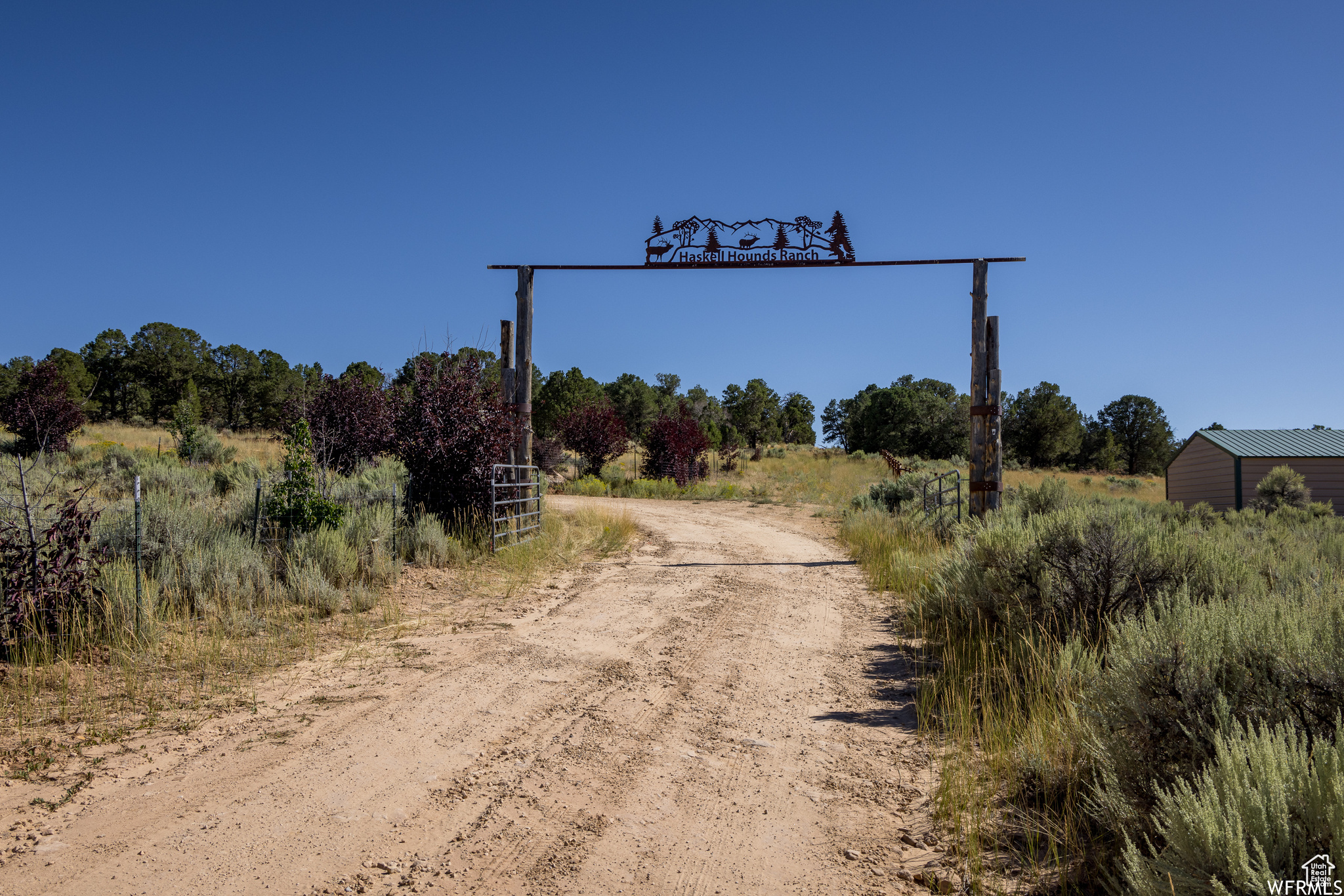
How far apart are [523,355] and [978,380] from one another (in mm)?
7566

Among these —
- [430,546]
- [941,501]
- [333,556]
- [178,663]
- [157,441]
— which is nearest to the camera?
[178,663]

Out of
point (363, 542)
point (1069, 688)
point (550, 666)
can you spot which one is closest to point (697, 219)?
point (363, 542)

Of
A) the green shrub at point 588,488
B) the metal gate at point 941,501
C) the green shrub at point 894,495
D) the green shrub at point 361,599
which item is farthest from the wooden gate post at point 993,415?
the green shrub at point 588,488

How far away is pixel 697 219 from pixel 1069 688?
8.75 meters

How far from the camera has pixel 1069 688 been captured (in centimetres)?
456

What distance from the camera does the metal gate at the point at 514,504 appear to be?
439 inches

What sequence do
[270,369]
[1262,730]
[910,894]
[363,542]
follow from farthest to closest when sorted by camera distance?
1. [270,369]
2. [363,542]
3. [910,894]
4. [1262,730]

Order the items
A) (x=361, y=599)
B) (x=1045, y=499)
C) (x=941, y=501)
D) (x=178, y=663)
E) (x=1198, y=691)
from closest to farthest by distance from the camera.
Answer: (x=1198, y=691), (x=178, y=663), (x=361, y=599), (x=1045, y=499), (x=941, y=501)

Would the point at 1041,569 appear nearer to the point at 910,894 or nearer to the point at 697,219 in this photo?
the point at 910,894

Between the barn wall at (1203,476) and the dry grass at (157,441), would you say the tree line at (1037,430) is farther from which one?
the dry grass at (157,441)

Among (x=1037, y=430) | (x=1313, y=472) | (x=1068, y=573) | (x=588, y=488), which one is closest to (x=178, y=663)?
(x=1068, y=573)

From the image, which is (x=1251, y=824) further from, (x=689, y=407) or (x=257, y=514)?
(x=689, y=407)

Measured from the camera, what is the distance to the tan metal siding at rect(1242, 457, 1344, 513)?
2092cm

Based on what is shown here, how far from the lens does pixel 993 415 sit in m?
11.6
